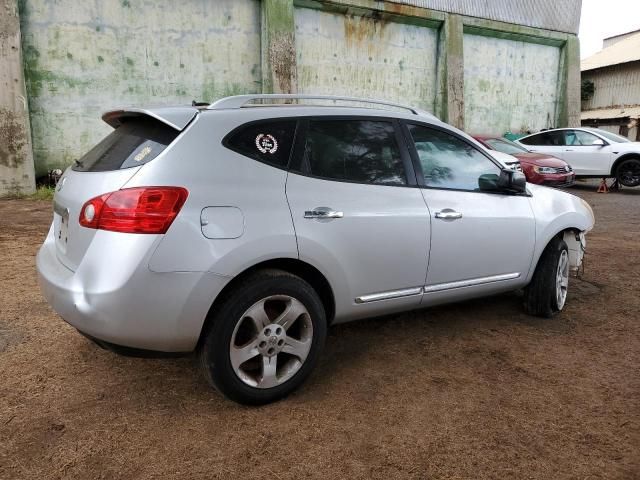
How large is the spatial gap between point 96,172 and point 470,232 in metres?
2.31

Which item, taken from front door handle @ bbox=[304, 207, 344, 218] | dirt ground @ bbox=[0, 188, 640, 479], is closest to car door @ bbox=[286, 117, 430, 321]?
front door handle @ bbox=[304, 207, 344, 218]

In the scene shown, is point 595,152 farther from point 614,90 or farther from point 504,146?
point 614,90

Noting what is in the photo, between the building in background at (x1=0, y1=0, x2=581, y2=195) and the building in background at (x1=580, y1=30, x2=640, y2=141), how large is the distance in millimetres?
9164

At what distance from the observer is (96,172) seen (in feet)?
8.84

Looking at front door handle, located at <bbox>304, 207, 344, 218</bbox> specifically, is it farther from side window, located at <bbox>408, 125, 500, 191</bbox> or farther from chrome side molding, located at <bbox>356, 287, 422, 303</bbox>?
side window, located at <bbox>408, 125, 500, 191</bbox>

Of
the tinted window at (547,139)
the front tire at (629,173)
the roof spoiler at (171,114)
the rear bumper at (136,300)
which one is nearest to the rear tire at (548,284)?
the rear bumper at (136,300)

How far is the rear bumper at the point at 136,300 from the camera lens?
232 cm

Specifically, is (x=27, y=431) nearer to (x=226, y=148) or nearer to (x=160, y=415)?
(x=160, y=415)

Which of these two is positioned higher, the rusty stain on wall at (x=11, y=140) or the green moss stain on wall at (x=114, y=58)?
the green moss stain on wall at (x=114, y=58)

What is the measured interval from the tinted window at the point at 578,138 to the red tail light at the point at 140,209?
13.4m

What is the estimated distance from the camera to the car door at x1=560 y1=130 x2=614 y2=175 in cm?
1305

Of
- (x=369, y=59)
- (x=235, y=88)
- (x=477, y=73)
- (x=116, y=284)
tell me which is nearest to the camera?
(x=116, y=284)

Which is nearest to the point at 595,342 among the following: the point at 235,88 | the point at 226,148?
the point at 226,148

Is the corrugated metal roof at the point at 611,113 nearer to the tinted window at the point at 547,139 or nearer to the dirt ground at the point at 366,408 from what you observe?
the tinted window at the point at 547,139
